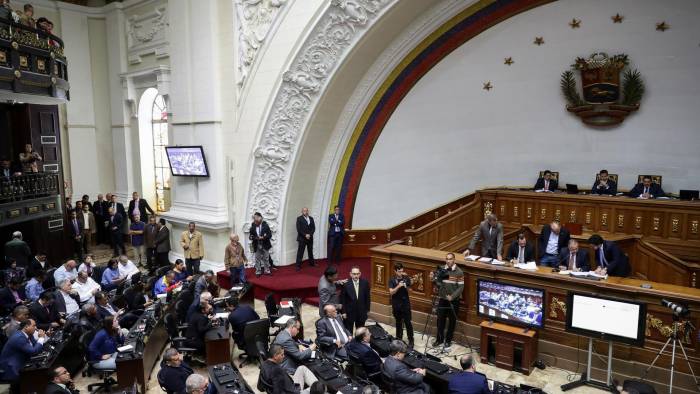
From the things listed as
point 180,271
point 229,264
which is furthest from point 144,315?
point 229,264

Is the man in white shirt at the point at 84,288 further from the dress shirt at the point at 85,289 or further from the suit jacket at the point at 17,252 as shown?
the suit jacket at the point at 17,252

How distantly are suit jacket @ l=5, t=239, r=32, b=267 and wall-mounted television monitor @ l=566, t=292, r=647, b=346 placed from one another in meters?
10.1

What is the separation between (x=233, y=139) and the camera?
11.8 m

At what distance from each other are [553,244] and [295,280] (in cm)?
510

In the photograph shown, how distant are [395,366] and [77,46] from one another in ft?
48.6

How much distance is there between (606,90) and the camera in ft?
34.4

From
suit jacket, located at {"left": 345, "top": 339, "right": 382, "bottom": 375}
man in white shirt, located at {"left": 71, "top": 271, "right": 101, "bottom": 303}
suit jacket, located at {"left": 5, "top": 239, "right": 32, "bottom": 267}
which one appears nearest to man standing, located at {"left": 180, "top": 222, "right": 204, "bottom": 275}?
man in white shirt, located at {"left": 71, "top": 271, "right": 101, "bottom": 303}

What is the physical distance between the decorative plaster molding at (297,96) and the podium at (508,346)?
19.6 ft

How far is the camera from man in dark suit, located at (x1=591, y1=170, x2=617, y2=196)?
10062 millimetres

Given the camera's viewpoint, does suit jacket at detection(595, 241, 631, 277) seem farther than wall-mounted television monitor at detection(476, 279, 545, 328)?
Yes

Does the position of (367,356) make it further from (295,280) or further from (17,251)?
(17,251)

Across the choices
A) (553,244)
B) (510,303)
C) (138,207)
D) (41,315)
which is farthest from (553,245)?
(138,207)

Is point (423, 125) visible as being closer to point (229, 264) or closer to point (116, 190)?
point (229, 264)

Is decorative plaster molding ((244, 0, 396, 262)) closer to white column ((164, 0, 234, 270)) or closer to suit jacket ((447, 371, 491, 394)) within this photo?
white column ((164, 0, 234, 270))
